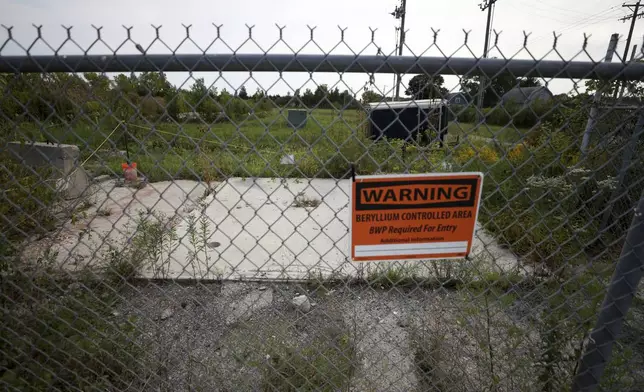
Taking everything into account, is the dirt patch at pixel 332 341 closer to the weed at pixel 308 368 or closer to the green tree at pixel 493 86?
the weed at pixel 308 368

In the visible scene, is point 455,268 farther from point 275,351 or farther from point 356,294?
point 275,351

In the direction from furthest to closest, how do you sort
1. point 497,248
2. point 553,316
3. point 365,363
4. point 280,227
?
point 280,227
point 497,248
point 365,363
point 553,316

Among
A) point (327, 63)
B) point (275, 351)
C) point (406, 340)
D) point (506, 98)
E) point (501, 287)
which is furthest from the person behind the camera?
point (501, 287)

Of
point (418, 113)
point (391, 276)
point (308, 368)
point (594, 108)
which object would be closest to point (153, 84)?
point (418, 113)

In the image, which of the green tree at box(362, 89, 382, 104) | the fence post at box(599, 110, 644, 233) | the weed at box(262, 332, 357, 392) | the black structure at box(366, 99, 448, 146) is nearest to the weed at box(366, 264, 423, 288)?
the weed at box(262, 332, 357, 392)

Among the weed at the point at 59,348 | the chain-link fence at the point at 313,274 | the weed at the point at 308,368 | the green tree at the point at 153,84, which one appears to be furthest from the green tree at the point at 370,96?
the weed at the point at 59,348

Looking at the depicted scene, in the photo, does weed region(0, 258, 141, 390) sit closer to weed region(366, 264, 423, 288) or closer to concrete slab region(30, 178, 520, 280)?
concrete slab region(30, 178, 520, 280)

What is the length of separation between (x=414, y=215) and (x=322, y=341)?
1343 millimetres

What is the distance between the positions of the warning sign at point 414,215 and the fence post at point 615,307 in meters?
0.66

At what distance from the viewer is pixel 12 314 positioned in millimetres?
1729

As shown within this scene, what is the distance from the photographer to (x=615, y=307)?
4.89 feet

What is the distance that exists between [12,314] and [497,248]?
13.6ft

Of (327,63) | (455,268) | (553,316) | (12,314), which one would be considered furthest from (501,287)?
(12,314)

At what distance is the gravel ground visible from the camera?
193 cm
